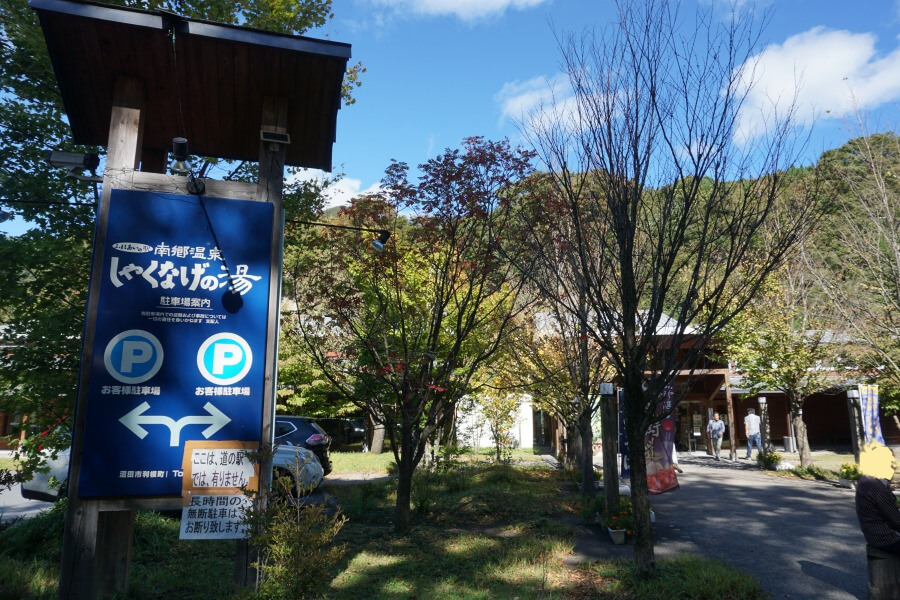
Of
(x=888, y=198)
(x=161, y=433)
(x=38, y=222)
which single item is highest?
(x=888, y=198)

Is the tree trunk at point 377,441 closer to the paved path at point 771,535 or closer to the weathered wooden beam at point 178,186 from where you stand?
the paved path at point 771,535

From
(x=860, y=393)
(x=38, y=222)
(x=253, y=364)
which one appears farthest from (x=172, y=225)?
(x=860, y=393)

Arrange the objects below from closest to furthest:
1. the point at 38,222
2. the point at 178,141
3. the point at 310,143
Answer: the point at 178,141, the point at 310,143, the point at 38,222

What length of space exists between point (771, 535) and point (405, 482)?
5.65 metres

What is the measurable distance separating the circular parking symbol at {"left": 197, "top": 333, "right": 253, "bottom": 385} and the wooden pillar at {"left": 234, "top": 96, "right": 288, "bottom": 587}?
8.6 inches

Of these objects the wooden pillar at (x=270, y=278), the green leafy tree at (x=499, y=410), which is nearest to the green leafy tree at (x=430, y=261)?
A: the wooden pillar at (x=270, y=278)

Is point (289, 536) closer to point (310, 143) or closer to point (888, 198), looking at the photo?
point (310, 143)

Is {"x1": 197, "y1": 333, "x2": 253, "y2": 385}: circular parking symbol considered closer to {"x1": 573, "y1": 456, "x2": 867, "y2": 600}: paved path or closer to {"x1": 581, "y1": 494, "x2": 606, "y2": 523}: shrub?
{"x1": 573, "y1": 456, "x2": 867, "y2": 600}: paved path

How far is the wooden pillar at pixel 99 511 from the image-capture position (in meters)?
4.89

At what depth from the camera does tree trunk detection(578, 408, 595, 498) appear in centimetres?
1221

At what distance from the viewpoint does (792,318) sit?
18781mm

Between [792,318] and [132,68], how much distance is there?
19.3m

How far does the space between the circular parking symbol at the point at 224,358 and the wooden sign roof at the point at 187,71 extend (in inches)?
104

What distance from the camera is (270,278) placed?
18.9 ft
